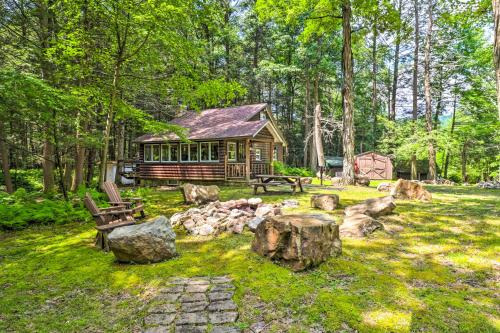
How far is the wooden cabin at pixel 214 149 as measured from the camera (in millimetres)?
16219

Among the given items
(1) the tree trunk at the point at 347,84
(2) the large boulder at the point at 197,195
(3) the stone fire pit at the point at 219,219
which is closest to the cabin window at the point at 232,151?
(1) the tree trunk at the point at 347,84

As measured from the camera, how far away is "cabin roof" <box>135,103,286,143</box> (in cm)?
1573

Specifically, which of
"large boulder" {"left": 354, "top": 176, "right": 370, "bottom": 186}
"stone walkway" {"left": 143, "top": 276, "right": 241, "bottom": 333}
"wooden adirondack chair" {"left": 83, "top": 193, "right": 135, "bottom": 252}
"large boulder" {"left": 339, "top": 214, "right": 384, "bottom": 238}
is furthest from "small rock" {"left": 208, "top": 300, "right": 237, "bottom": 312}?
"large boulder" {"left": 354, "top": 176, "right": 370, "bottom": 186}

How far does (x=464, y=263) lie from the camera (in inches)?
171

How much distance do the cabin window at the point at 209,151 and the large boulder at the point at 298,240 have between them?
40.2 ft

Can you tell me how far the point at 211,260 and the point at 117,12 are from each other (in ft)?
22.3

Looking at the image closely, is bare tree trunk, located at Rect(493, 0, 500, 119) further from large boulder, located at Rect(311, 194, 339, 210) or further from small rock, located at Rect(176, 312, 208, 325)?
large boulder, located at Rect(311, 194, 339, 210)

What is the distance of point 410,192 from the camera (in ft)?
31.4

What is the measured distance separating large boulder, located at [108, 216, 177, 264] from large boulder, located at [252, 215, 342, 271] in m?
1.51

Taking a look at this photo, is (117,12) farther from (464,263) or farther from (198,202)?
(464,263)

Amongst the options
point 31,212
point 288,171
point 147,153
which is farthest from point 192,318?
point 288,171

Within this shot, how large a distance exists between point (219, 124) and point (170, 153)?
11.9 feet

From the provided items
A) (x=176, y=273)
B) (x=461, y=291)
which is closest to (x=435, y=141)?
(x=461, y=291)

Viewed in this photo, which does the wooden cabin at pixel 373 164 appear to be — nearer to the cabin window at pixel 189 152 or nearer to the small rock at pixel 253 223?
the cabin window at pixel 189 152
